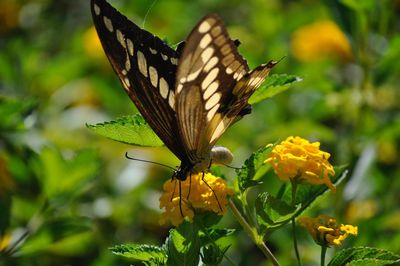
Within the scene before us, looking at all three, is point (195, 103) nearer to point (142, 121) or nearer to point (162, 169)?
point (142, 121)

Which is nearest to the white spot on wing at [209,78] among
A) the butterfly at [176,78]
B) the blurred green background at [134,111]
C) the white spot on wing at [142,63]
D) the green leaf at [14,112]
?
the butterfly at [176,78]

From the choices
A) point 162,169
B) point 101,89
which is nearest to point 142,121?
point 162,169

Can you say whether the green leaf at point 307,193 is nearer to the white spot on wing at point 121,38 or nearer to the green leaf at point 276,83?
the green leaf at point 276,83

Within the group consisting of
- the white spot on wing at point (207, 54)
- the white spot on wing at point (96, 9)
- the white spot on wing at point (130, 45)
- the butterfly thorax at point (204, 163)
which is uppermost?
the white spot on wing at point (96, 9)

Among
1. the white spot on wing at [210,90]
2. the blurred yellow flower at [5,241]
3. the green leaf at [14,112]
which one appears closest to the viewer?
the white spot on wing at [210,90]

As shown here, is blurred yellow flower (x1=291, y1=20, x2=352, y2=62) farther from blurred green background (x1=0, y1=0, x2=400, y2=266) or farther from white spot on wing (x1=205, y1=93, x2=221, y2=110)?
white spot on wing (x1=205, y1=93, x2=221, y2=110)

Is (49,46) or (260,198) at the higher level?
(49,46)
